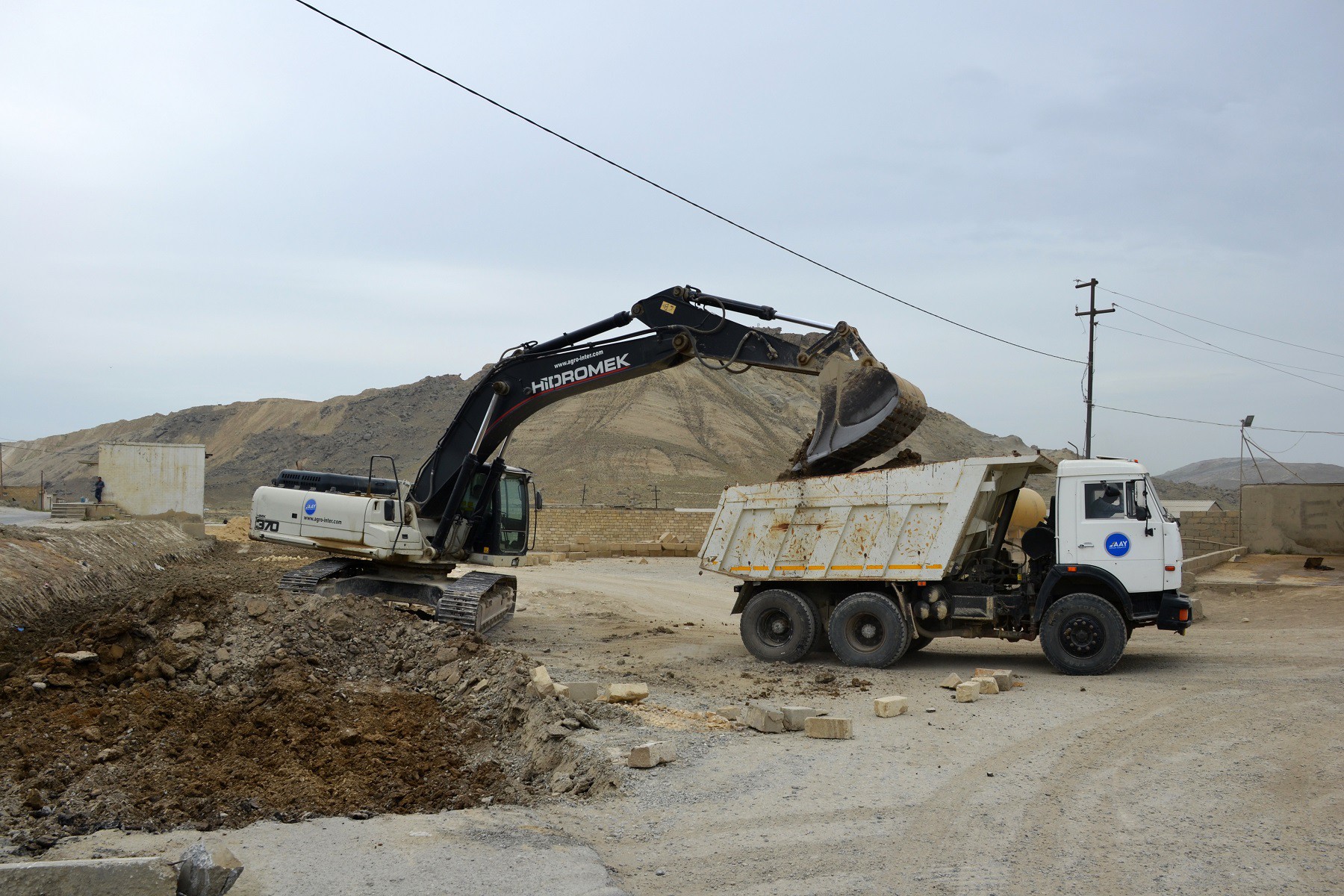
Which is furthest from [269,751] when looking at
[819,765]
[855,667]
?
[855,667]

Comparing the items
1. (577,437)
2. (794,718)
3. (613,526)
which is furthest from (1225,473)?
(794,718)

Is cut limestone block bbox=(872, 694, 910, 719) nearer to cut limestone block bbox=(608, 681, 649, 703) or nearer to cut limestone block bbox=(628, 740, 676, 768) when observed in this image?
cut limestone block bbox=(608, 681, 649, 703)

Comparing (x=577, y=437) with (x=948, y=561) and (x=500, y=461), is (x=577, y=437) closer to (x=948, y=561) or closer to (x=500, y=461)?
(x=500, y=461)

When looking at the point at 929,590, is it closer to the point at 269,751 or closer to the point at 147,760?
the point at 269,751

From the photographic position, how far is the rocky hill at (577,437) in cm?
5928

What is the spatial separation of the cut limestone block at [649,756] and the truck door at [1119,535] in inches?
241

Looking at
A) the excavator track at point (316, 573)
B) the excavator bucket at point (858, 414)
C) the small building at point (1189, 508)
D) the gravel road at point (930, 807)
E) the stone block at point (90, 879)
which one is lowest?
the gravel road at point (930, 807)

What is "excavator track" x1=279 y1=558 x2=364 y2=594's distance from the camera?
488 inches

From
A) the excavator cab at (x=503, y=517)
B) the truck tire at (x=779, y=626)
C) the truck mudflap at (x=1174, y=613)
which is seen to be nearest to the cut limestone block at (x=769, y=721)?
the truck tire at (x=779, y=626)

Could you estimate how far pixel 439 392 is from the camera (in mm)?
90062

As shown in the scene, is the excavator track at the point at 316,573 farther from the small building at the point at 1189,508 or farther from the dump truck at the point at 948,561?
the small building at the point at 1189,508

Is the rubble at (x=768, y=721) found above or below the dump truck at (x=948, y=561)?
below

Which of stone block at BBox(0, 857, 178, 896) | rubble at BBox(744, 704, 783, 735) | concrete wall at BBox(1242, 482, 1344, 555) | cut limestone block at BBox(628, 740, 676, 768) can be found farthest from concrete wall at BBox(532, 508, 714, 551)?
stone block at BBox(0, 857, 178, 896)

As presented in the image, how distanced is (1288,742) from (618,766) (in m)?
5.29
